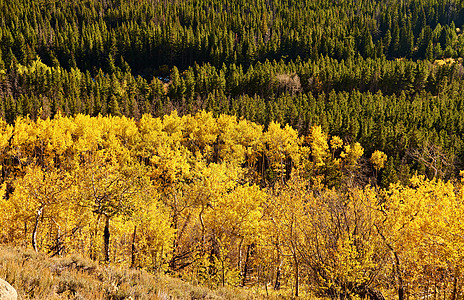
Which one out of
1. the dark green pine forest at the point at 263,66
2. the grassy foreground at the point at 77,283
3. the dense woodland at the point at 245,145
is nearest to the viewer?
the grassy foreground at the point at 77,283

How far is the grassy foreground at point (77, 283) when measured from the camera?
24.9 feet

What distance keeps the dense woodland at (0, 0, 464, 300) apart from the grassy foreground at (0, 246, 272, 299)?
20.6 feet

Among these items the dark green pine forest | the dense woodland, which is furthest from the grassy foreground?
the dark green pine forest

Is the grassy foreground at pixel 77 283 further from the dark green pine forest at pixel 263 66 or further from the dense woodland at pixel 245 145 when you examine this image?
the dark green pine forest at pixel 263 66

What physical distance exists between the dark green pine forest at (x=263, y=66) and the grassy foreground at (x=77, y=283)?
139ft

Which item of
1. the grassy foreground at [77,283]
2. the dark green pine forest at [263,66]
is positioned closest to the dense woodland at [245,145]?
the dark green pine forest at [263,66]

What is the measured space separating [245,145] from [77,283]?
1968 inches

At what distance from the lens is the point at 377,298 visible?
48.4 feet

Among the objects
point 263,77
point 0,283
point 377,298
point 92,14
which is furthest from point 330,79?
point 92,14

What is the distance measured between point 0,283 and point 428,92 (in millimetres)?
106358

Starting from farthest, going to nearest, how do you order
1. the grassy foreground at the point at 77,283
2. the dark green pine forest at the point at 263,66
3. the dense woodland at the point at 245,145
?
1. the dark green pine forest at the point at 263,66
2. the dense woodland at the point at 245,145
3. the grassy foreground at the point at 77,283

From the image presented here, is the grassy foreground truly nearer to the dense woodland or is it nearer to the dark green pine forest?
the dense woodland

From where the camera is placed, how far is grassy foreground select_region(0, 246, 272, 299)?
7.58 meters

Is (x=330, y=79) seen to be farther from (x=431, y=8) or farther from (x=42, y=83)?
(x=431, y=8)
